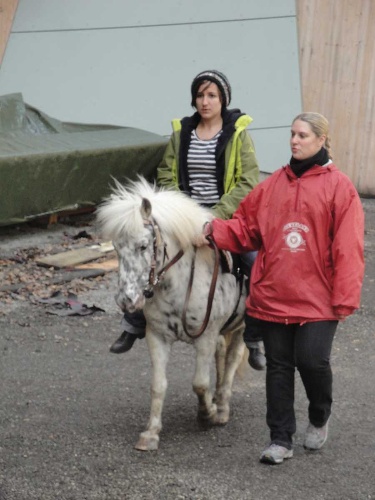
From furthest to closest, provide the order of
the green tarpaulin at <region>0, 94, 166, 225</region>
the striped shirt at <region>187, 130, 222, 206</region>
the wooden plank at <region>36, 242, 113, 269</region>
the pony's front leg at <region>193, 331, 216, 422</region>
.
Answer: the green tarpaulin at <region>0, 94, 166, 225</region> < the wooden plank at <region>36, 242, 113, 269</region> < the striped shirt at <region>187, 130, 222, 206</region> < the pony's front leg at <region>193, 331, 216, 422</region>

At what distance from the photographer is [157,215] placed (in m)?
5.96

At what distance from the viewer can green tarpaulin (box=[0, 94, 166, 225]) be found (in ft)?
37.5

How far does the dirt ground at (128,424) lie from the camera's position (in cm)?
559

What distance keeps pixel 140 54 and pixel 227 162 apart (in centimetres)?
781

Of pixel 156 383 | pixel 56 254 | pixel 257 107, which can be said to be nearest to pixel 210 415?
pixel 156 383

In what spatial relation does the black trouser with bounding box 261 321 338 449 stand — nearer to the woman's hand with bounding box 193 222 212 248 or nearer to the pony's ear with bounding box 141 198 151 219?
the woman's hand with bounding box 193 222 212 248

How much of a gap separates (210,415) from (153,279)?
116 centimetres

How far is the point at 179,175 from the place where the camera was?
22.1 ft

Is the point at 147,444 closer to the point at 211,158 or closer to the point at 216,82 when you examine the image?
the point at 211,158

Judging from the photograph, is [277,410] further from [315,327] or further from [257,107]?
[257,107]

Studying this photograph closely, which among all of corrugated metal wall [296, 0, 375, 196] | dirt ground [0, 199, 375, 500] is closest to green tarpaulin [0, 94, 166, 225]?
dirt ground [0, 199, 375, 500]

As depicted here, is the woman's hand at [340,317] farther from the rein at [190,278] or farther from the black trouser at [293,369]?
the rein at [190,278]

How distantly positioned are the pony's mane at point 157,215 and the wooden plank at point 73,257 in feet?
14.7

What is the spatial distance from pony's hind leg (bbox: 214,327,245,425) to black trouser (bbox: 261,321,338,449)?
0.69 meters
